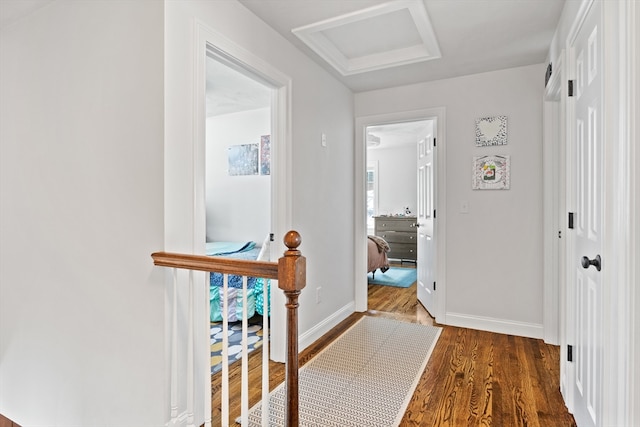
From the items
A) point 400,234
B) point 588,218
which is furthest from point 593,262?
point 400,234

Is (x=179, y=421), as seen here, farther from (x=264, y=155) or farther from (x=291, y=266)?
(x=264, y=155)

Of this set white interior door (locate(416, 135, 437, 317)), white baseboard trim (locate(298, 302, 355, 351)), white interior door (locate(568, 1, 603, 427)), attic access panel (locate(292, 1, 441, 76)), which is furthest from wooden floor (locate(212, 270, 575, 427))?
attic access panel (locate(292, 1, 441, 76))

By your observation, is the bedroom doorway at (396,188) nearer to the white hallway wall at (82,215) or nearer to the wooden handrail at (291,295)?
the white hallway wall at (82,215)

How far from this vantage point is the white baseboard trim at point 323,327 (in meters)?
2.74

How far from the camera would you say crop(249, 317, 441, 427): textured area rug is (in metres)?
1.87

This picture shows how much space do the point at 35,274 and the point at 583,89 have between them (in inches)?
122

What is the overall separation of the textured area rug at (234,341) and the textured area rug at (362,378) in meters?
0.54

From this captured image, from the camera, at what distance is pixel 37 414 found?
2037mm

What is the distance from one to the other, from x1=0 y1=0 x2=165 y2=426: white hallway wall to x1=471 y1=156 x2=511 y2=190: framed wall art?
2675 mm

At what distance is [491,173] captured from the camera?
3.11 m

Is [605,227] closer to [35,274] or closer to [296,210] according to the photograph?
[296,210]

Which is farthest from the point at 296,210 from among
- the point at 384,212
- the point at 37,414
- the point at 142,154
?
the point at 384,212

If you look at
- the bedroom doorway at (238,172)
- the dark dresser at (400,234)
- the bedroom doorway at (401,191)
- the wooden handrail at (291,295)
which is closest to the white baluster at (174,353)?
the wooden handrail at (291,295)

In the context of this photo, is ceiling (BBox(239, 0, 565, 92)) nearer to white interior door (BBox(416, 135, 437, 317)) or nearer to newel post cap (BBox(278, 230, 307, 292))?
white interior door (BBox(416, 135, 437, 317))
